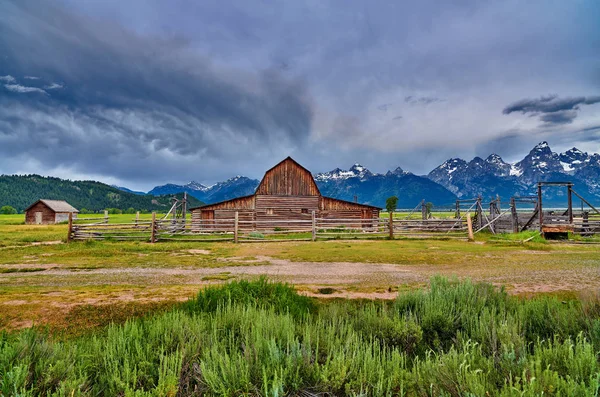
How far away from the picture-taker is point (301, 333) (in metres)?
2.88

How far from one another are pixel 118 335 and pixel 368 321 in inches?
102

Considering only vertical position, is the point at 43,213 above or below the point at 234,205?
below

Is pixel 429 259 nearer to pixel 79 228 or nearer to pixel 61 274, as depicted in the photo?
pixel 61 274

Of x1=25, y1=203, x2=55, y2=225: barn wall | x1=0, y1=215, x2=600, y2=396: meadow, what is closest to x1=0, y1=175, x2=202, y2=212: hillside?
x1=25, y1=203, x2=55, y2=225: barn wall

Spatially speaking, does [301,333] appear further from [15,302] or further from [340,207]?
[340,207]

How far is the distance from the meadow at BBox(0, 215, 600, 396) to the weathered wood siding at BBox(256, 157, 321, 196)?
2199 centimetres

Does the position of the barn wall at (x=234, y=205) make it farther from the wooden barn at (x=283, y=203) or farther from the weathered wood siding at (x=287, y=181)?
the weathered wood siding at (x=287, y=181)

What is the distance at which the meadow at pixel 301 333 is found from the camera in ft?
6.68

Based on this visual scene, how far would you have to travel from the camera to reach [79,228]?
A: 62.4 ft

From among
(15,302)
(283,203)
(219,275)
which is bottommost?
(219,275)

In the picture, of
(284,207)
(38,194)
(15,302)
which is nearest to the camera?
(15,302)

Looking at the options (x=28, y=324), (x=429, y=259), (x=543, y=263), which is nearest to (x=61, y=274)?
(x=28, y=324)

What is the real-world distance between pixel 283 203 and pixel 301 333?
27.9 metres

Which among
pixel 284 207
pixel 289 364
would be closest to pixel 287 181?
pixel 284 207
